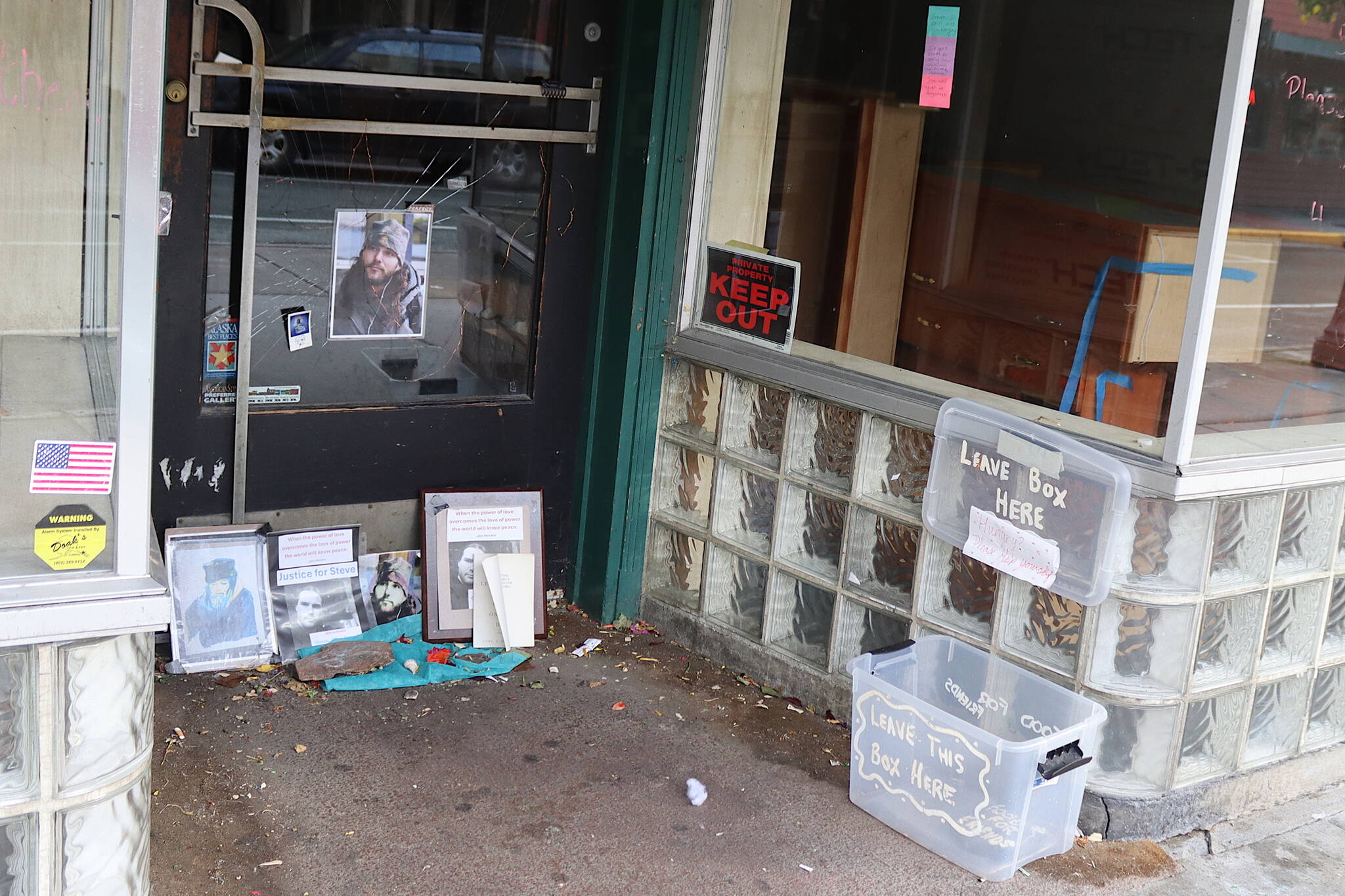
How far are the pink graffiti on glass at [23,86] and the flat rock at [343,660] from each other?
5.74 feet

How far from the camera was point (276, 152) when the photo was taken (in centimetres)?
380

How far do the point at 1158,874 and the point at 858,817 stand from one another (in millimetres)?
766

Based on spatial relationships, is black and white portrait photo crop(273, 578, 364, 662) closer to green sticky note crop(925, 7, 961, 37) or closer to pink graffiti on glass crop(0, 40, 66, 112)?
pink graffiti on glass crop(0, 40, 66, 112)

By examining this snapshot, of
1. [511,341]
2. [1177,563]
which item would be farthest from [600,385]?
[1177,563]

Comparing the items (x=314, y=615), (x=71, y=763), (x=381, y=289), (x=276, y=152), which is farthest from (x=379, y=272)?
(x=71, y=763)

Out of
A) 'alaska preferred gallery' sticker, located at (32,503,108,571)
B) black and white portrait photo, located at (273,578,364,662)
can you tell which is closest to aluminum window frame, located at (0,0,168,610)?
'alaska preferred gallery' sticker, located at (32,503,108,571)

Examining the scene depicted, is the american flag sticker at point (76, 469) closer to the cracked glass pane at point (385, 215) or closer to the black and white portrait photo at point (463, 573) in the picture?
the cracked glass pane at point (385, 215)

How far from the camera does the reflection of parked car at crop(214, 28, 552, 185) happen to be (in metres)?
3.78

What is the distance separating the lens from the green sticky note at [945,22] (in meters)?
3.79

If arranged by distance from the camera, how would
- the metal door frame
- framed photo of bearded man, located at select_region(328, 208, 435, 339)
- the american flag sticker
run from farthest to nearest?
framed photo of bearded man, located at select_region(328, 208, 435, 339) < the metal door frame < the american flag sticker

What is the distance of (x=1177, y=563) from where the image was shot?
3258 mm

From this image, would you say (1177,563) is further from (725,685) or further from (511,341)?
(511,341)

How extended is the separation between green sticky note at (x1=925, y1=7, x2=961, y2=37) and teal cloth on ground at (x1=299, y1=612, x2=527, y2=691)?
232 cm

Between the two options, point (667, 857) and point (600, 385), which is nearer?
point (667, 857)
